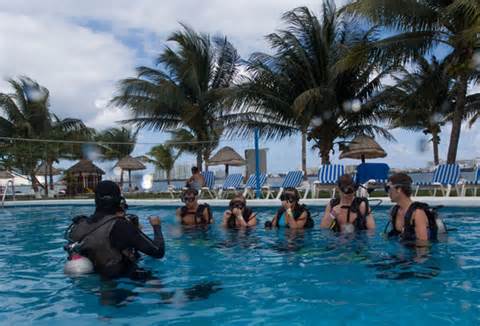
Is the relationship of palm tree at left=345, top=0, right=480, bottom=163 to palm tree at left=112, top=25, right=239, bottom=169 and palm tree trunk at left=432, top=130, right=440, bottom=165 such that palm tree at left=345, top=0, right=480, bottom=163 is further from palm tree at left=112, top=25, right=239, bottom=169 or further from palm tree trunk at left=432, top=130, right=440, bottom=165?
palm tree trunk at left=432, top=130, right=440, bottom=165

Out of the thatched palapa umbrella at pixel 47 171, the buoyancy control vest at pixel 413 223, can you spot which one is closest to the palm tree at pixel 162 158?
the thatched palapa umbrella at pixel 47 171

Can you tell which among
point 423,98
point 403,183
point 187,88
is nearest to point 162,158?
point 187,88

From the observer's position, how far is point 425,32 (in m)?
14.7

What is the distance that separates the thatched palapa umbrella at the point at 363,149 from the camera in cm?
1775

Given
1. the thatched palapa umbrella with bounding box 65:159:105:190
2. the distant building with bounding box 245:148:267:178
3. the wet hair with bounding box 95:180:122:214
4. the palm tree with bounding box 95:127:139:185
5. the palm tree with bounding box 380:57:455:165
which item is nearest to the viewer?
the wet hair with bounding box 95:180:122:214

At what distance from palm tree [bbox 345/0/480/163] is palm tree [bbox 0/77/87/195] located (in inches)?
720

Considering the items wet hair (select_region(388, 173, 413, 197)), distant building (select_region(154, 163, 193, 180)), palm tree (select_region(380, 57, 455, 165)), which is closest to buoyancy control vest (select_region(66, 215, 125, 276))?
wet hair (select_region(388, 173, 413, 197))

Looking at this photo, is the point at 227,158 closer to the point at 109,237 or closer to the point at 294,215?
the point at 294,215

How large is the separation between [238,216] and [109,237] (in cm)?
416

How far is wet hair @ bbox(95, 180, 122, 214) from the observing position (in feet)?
13.4

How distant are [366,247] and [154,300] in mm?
3106

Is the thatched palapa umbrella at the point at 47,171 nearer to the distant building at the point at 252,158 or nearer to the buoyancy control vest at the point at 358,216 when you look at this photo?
the distant building at the point at 252,158

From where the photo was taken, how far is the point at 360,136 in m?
18.4

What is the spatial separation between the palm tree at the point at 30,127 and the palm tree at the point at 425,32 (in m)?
18.3
